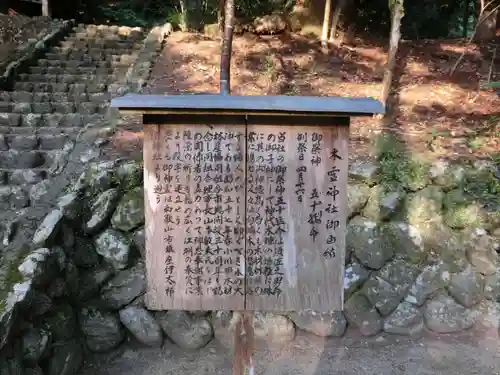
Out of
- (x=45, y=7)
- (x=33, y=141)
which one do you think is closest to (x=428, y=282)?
(x=33, y=141)

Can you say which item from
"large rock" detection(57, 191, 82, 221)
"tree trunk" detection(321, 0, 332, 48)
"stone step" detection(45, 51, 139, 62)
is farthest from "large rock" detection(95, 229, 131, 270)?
"tree trunk" detection(321, 0, 332, 48)

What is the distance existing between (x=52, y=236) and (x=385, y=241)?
9.58 feet

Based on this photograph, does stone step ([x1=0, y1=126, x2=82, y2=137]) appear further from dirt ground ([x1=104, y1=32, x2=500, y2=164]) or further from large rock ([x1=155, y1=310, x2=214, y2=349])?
large rock ([x1=155, y1=310, x2=214, y2=349])

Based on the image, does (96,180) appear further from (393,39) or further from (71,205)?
(393,39)

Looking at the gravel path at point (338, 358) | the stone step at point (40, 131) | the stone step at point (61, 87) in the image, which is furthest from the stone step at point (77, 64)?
the gravel path at point (338, 358)

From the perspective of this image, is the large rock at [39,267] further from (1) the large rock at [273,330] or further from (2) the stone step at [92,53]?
(2) the stone step at [92,53]

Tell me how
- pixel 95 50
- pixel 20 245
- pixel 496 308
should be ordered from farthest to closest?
1. pixel 95 50
2. pixel 496 308
3. pixel 20 245

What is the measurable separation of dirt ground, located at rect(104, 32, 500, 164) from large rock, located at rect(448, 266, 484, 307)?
1.26m

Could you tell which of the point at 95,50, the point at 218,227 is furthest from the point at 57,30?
the point at 218,227

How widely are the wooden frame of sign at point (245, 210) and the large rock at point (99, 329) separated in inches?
76.7

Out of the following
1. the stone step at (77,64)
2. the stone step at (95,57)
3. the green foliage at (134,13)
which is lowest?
the stone step at (77,64)

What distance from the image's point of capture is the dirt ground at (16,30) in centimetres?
919

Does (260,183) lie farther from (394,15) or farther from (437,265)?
(394,15)

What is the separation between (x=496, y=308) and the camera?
4668mm
